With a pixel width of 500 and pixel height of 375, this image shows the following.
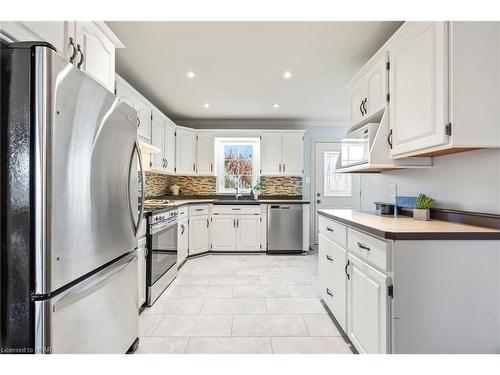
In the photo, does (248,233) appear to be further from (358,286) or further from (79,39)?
(79,39)

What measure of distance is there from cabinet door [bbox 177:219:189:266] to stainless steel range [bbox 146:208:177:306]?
0.99 ft

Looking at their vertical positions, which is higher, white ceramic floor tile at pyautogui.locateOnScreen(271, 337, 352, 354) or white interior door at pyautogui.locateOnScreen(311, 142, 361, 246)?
white interior door at pyautogui.locateOnScreen(311, 142, 361, 246)

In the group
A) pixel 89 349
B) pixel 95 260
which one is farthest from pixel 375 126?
pixel 89 349

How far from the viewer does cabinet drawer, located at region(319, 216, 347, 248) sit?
1.93 m

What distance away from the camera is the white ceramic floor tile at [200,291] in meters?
2.77

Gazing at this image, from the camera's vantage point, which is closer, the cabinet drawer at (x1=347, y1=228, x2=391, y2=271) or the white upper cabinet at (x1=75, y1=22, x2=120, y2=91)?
the cabinet drawer at (x1=347, y1=228, x2=391, y2=271)

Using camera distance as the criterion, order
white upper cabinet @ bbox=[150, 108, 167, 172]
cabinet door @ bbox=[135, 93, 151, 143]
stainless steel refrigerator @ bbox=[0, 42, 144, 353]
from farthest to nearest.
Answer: white upper cabinet @ bbox=[150, 108, 167, 172], cabinet door @ bbox=[135, 93, 151, 143], stainless steel refrigerator @ bbox=[0, 42, 144, 353]

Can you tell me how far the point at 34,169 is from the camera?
100 centimetres

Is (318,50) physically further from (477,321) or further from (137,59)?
(477,321)

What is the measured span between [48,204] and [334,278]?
196 centimetres

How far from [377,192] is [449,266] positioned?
159 cm

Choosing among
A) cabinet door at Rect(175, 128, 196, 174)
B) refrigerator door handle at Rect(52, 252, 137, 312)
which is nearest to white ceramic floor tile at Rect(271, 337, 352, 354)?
refrigerator door handle at Rect(52, 252, 137, 312)

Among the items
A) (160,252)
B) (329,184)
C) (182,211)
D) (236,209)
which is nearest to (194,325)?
(160,252)

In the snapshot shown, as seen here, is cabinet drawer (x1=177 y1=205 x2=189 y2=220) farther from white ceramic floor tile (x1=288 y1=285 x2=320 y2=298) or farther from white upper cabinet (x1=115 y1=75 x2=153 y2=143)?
white ceramic floor tile (x1=288 y1=285 x2=320 y2=298)
